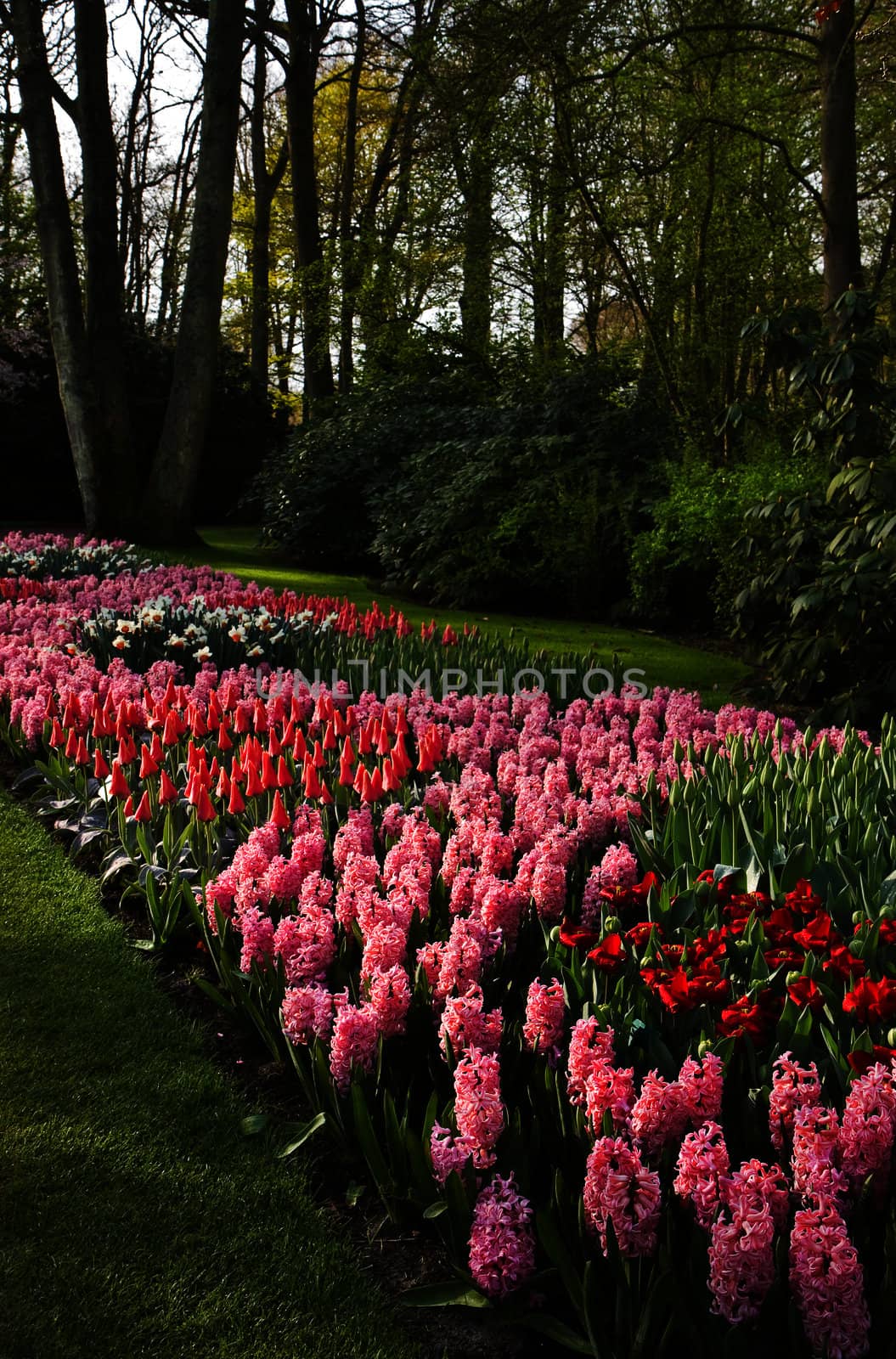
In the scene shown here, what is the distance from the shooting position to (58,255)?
1363cm

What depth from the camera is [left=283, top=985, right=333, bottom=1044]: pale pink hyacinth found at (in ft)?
7.93

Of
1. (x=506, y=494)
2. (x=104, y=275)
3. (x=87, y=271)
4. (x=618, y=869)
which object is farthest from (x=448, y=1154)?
(x=87, y=271)

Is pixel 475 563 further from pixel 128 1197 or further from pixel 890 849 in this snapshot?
pixel 128 1197

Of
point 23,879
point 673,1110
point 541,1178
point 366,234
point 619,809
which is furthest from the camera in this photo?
point 366,234

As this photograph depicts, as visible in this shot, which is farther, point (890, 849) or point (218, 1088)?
point (890, 849)

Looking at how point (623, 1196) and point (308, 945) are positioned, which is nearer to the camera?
point (623, 1196)

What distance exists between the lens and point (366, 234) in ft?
59.1

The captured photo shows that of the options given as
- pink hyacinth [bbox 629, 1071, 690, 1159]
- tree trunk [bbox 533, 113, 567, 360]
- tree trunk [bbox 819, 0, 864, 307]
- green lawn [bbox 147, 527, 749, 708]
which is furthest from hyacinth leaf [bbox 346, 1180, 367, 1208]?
tree trunk [bbox 533, 113, 567, 360]

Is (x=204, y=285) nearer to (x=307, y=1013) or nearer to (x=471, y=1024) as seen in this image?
(x=307, y=1013)

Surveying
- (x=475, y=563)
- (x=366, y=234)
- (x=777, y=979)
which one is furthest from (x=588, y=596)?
(x=366, y=234)

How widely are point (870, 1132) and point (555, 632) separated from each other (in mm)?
7767

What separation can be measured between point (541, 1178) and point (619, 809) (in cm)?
153

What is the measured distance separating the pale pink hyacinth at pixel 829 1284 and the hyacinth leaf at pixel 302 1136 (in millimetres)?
1130

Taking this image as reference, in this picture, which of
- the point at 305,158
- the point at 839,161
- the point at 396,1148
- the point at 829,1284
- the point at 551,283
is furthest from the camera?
the point at 305,158
